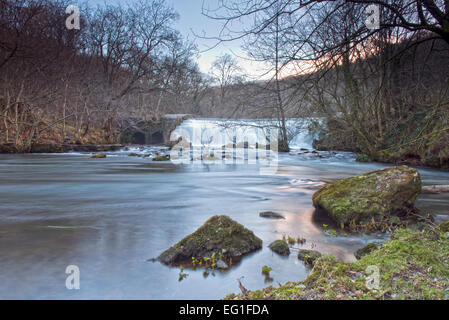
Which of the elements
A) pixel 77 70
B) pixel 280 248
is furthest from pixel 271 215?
pixel 77 70

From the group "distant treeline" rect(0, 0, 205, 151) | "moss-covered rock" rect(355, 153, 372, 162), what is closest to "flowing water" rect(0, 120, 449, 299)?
"moss-covered rock" rect(355, 153, 372, 162)

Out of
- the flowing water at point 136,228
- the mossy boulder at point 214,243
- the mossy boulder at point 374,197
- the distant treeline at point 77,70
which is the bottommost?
the flowing water at point 136,228

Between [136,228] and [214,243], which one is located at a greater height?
[214,243]

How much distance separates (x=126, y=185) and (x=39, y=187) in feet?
8.06

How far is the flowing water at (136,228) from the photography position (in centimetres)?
321

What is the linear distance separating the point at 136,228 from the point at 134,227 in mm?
88

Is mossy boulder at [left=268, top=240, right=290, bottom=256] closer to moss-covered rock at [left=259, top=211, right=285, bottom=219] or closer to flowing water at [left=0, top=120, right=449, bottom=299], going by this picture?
flowing water at [left=0, top=120, right=449, bottom=299]

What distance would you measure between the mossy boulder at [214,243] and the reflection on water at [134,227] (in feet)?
0.50

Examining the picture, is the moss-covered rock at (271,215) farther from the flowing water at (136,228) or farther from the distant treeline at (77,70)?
the distant treeline at (77,70)

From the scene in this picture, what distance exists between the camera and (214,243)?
3758mm

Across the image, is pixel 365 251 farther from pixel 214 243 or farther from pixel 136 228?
pixel 136 228

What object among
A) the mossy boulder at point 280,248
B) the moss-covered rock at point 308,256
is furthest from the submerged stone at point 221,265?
the moss-covered rock at point 308,256

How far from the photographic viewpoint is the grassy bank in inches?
91.2

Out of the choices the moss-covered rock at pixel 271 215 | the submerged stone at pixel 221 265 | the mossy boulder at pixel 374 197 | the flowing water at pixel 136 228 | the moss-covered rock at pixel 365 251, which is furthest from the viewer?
the moss-covered rock at pixel 271 215
